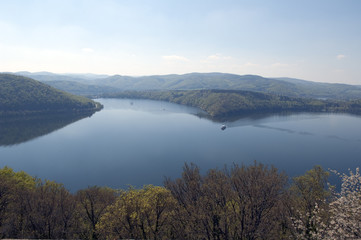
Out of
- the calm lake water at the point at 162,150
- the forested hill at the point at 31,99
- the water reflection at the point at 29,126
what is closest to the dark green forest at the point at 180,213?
the calm lake water at the point at 162,150

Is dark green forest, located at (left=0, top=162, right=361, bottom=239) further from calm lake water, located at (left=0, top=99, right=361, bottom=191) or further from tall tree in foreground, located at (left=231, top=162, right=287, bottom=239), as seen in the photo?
calm lake water, located at (left=0, top=99, right=361, bottom=191)

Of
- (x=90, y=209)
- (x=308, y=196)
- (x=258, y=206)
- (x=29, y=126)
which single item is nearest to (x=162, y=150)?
(x=90, y=209)

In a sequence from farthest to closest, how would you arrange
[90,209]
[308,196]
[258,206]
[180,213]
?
[90,209]
[308,196]
[180,213]
[258,206]

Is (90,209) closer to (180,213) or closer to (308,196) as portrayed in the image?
(180,213)

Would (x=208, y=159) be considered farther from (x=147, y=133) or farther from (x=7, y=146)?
(x=7, y=146)

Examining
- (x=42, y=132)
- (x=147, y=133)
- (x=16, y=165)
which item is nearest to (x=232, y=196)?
(x=16, y=165)

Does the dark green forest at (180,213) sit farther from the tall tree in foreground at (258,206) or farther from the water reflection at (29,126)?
the water reflection at (29,126)
